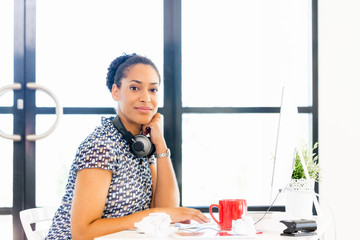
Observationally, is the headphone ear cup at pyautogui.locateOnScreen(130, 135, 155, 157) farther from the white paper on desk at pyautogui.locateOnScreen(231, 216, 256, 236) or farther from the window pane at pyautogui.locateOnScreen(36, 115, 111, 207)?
the window pane at pyautogui.locateOnScreen(36, 115, 111, 207)

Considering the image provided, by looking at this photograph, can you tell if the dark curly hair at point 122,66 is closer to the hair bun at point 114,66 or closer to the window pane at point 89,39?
the hair bun at point 114,66

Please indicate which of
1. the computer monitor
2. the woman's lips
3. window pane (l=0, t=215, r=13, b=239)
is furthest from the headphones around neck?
window pane (l=0, t=215, r=13, b=239)

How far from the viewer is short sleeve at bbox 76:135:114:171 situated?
1621 millimetres

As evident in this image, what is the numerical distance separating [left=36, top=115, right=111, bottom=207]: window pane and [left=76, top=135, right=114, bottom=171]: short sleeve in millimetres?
1171

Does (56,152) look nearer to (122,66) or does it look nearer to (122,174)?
(122,66)

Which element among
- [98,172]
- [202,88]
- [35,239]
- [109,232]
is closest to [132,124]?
[98,172]

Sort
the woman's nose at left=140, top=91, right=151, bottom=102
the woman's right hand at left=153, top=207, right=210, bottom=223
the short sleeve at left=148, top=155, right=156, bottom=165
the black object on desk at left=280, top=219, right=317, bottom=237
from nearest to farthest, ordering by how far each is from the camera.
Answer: the black object on desk at left=280, top=219, right=317, bottom=237
the woman's right hand at left=153, top=207, right=210, bottom=223
the woman's nose at left=140, top=91, right=151, bottom=102
the short sleeve at left=148, top=155, right=156, bottom=165

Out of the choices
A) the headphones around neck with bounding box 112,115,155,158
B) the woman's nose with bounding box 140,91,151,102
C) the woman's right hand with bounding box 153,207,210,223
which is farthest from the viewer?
the woman's nose with bounding box 140,91,151,102

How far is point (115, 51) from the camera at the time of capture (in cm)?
290

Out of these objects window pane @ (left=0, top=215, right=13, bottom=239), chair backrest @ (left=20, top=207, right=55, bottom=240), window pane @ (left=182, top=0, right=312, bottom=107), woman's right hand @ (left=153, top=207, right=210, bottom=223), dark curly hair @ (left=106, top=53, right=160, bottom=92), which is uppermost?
window pane @ (left=182, top=0, right=312, bottom=107)
